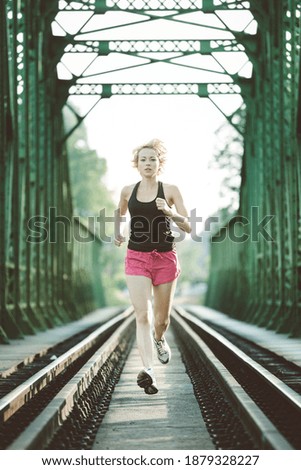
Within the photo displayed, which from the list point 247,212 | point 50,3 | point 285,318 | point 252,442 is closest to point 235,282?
point 247,212

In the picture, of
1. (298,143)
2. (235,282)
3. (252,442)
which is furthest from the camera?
(235,282)

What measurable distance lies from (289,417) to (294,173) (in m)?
11.3

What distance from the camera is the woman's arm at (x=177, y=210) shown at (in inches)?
283

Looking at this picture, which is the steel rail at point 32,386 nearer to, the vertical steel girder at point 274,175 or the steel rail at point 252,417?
the steel rail at point 252,417

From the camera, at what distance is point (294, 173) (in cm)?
1783

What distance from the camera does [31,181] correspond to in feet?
73.5

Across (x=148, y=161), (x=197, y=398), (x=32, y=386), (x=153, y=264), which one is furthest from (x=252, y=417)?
(x=32, y=386)

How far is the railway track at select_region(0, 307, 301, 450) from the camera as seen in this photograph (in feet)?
19.0

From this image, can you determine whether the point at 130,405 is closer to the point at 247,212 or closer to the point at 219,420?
the point at 219,420

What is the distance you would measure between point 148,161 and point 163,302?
3.57 feet

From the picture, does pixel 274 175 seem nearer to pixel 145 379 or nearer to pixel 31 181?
pixel 31 181

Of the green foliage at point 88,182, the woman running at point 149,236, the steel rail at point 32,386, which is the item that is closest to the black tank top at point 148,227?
the woman running at point 149,236

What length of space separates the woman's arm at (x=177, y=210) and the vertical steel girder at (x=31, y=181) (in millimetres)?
7923
